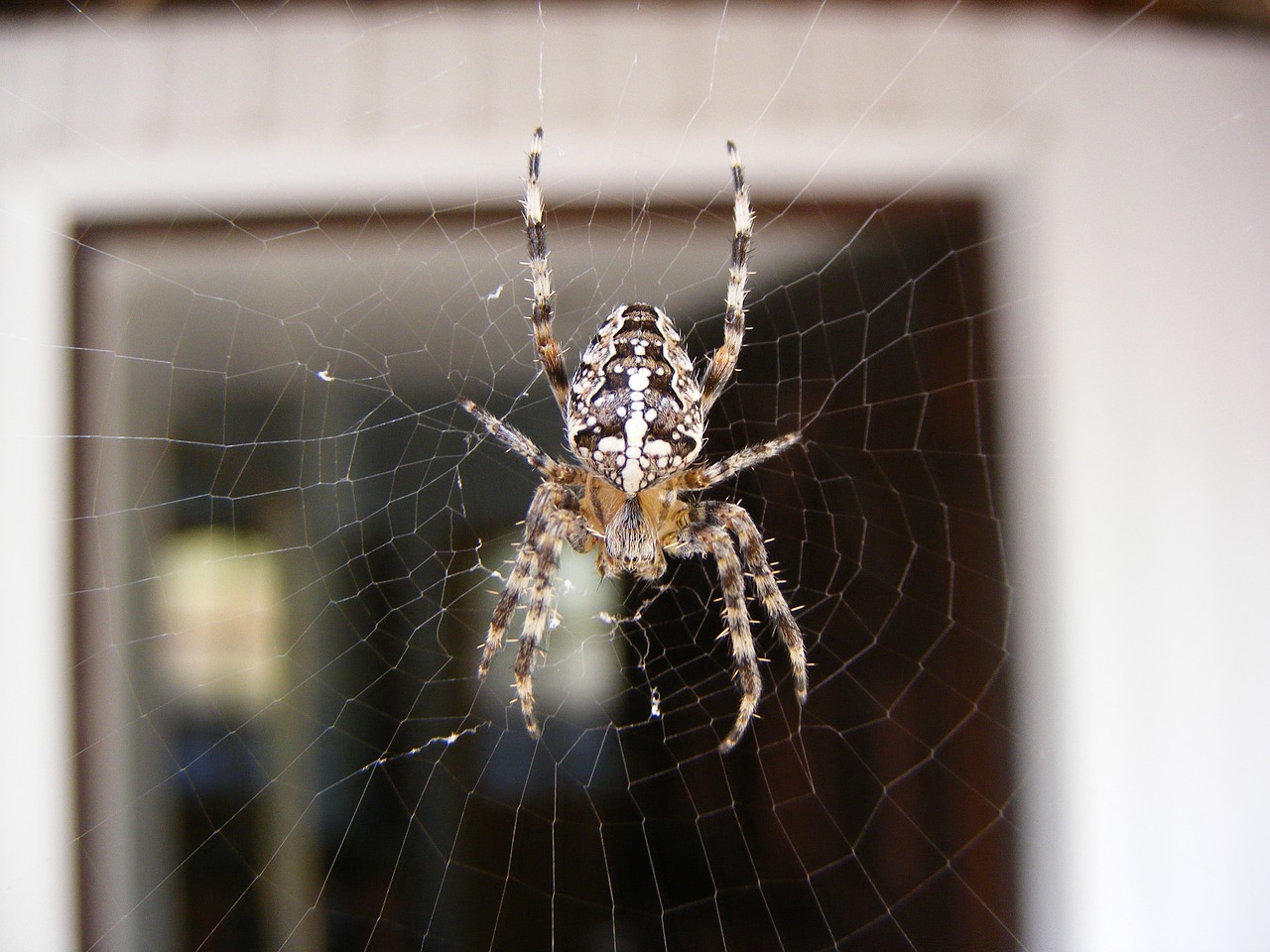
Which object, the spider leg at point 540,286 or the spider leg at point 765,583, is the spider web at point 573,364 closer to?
the spider leg at point 765,583

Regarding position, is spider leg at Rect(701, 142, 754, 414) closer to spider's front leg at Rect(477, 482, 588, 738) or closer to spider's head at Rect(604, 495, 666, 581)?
spider's head at Rect(604, 495, 666, 581)

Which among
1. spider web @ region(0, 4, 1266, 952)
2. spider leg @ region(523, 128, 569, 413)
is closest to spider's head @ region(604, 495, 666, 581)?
spider leg @ region(523, 128, 569, 413)

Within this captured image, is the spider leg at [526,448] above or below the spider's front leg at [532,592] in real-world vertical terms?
above

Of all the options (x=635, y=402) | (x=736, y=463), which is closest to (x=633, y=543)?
(x=736, y=463)

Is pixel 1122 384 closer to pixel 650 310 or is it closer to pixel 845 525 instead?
pixel 845 525

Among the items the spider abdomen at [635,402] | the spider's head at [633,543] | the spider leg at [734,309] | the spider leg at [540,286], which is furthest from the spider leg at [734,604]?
the spider leg at [540,286]

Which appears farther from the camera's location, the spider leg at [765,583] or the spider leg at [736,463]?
the spider leg at [765,583]

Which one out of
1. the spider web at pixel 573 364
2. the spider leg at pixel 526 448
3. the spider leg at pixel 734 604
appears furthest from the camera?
the spider web at pixel 573 364
